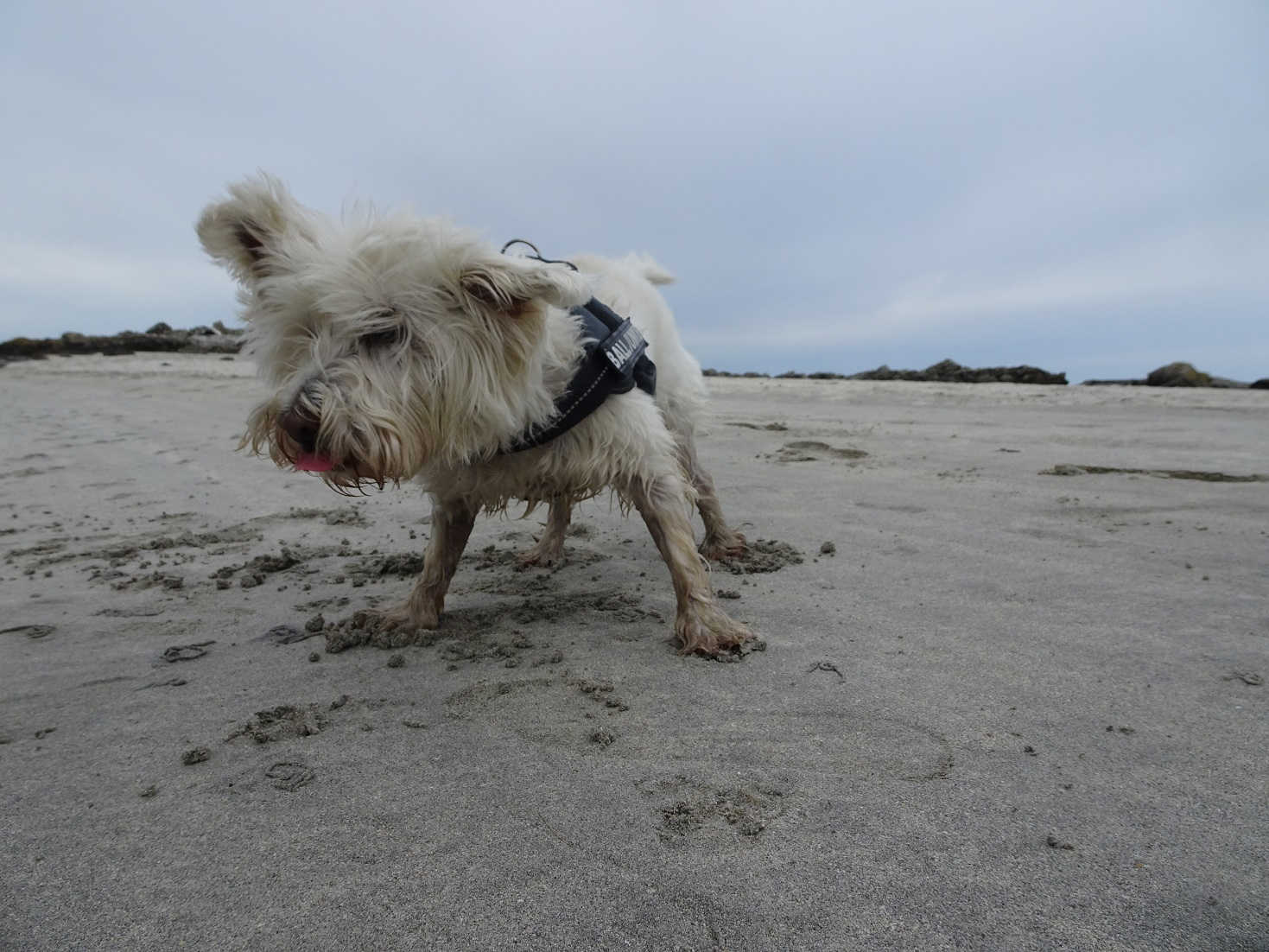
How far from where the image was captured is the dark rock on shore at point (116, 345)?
21500 mm

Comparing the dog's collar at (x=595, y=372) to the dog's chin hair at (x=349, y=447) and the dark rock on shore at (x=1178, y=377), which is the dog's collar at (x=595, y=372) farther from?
the dark rock on shore at (x=1178, y=377)

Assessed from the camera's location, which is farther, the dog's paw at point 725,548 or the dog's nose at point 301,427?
the dog's paw at point 725,548

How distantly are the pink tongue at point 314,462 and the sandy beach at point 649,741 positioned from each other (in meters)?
0.74

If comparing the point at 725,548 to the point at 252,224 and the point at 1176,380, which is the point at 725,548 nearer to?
the point at 252,224

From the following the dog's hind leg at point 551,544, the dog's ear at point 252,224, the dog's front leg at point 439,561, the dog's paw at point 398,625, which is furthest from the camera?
the dog's hind leg at point 551,544

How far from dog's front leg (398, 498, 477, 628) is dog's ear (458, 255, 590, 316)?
0.99 m

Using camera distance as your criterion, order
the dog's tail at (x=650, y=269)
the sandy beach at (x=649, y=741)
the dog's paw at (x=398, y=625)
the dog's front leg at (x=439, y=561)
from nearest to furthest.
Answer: the sandy beach at (x=649, y=741) → the dog's paw at (x=398, y=625) → the dog's front leg at (x=439, y=561) → the dog's tail at (x=650, y=269)

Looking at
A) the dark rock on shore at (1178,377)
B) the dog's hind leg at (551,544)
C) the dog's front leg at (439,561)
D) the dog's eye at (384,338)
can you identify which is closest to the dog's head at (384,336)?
the dog's eye at (384,338)

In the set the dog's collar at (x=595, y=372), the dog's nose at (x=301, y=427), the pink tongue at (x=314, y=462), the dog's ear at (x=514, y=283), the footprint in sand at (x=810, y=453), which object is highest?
the dog's ear at (x=514, y=283)

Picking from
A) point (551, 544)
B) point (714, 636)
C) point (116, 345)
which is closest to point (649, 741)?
point (714, 636)

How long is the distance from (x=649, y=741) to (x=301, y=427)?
135 centimetres

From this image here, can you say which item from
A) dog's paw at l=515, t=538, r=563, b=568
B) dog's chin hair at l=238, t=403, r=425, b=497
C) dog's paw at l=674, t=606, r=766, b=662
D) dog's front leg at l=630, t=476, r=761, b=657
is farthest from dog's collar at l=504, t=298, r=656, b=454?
dog's paw at l=515, t=538, r=563, b=568

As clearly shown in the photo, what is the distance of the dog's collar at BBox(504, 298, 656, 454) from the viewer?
297 centimetres

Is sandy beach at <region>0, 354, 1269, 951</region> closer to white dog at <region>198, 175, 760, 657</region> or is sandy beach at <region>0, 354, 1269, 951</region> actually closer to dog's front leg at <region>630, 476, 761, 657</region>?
dog's front leg at <region>630, 476, 761, 657</region>
